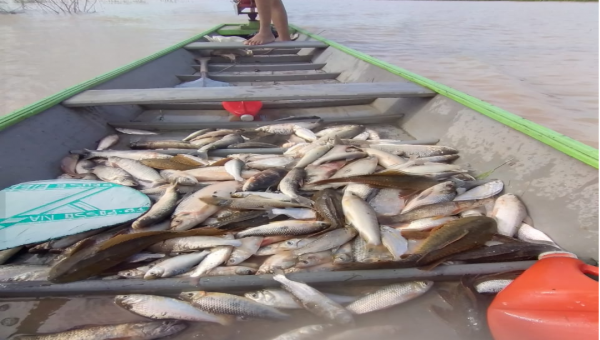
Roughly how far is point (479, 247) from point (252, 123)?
2.62m

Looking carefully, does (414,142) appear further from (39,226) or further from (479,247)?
(39,226)

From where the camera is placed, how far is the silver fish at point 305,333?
153cm

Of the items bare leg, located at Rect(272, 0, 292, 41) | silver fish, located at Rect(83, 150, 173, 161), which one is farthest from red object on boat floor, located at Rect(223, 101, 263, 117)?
bare leg, located at Rect(272, 0, 292, 41)

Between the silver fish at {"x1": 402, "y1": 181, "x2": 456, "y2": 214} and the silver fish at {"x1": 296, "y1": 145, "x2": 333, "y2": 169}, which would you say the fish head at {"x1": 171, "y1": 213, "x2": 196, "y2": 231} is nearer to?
the silver fish at {"x1": 296, "y1": 145, "x2": 333, "y2": 169}

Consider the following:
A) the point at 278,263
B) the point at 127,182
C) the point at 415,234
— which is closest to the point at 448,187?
the point at 415,234

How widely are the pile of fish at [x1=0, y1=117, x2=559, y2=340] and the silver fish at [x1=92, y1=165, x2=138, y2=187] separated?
10 mm

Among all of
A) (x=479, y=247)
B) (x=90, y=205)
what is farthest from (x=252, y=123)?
(x=479, y=247)

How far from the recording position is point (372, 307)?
167cm

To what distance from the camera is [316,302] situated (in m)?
1.65

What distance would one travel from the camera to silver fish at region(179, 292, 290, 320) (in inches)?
64.4

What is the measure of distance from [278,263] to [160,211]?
2.90ft

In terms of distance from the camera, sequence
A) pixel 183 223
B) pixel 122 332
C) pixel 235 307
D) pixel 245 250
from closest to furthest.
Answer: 1. pixel 122 332
2. pixel 235 307
3. pixel 245 250
4. pixel 183 223

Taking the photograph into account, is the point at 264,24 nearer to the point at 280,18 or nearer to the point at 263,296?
the point at 280,18

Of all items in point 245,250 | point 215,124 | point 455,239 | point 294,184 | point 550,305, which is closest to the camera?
point 550,305
